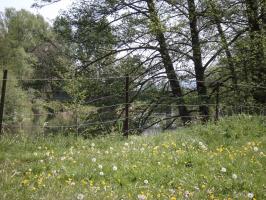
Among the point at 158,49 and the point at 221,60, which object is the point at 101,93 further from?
the point at 221,60

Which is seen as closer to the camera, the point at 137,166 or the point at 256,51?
the point at 137,166

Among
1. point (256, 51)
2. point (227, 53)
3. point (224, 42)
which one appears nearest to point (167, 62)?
point (227, 53)

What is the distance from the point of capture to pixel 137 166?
6879 millimetres

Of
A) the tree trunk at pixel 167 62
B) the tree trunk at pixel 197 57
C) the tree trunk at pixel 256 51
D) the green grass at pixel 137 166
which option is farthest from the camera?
the tree trunk at pixel 197 57

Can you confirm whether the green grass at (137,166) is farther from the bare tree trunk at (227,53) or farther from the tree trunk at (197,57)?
the tree trunk at (197,57)

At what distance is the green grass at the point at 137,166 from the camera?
558cm

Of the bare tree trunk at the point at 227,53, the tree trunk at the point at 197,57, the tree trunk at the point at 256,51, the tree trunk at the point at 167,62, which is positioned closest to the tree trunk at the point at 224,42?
the bare tree trunk at the point at 227,53

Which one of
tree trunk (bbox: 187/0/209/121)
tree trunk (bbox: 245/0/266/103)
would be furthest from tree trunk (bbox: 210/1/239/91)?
tree trunk (bbox: 187/0/209/121)

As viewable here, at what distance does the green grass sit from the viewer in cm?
558

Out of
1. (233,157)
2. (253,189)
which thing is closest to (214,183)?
(253,189)

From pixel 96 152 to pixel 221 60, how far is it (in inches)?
440

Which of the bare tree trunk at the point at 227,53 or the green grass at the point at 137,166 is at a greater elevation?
the bare tree trunk at the point at 227,53

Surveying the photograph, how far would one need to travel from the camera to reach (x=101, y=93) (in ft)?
59.4

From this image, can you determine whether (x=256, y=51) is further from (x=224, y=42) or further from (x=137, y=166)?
(x=137, y=166)
